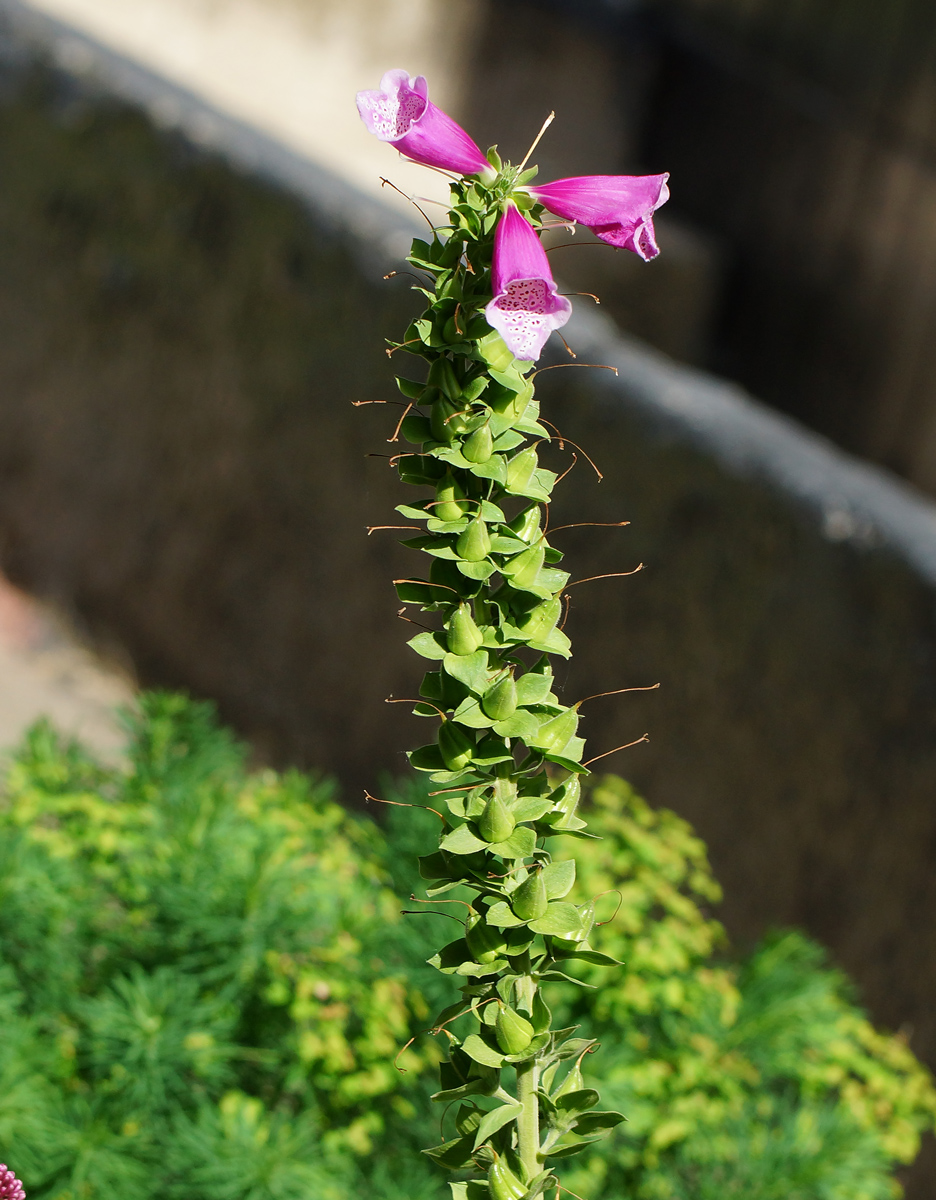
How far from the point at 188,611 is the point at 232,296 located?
985mm

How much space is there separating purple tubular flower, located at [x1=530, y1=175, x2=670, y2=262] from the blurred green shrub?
1377mm

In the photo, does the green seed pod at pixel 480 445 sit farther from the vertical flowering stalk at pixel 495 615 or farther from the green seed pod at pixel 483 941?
the green seed pod at pixel 483 941

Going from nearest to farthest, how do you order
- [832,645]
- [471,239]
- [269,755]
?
[471,239] < [832,645] < [269,755]

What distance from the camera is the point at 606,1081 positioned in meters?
1.84

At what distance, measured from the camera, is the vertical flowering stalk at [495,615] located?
674 mm

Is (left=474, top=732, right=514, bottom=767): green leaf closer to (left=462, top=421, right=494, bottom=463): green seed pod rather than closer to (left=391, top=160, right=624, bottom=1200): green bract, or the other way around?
(left=391, top=160, right=624, bottom=1200): green bract

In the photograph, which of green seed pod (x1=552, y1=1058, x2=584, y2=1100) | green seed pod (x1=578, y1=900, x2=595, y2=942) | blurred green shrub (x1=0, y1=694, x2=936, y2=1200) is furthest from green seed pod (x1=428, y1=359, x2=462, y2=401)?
blurred green shrub (x1=0, y1=694, x2=936, y2=1200)

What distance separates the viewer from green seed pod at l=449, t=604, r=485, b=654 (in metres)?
0.69

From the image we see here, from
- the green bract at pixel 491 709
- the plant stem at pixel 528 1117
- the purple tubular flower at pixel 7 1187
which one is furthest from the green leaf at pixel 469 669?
the purple tubular flower at pixel 7 1187

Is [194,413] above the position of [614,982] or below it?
above

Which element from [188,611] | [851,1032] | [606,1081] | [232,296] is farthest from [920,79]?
[606,1081]

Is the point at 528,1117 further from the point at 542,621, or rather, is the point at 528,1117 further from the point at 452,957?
the point at 542,621

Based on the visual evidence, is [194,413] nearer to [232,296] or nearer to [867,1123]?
[232,296]

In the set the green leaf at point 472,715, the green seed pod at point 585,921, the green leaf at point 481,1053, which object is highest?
the green leaf at point 472,715
